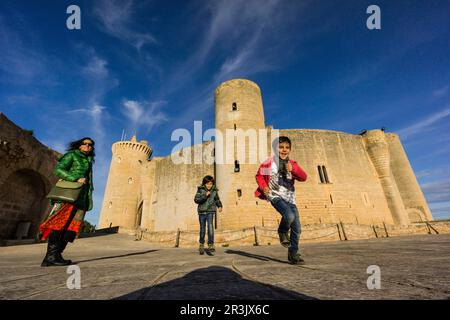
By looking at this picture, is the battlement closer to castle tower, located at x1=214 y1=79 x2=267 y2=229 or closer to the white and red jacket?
castle tower, located at x1=214 y1=79 x2=267 y2=229

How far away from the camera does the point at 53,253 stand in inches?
120

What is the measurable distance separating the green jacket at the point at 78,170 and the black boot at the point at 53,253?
55 centimetres

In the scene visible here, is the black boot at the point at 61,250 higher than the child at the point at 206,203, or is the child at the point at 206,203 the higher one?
the child at the point at 206,203

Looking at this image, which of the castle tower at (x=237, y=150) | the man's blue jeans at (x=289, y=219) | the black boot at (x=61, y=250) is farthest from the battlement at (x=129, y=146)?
the man's blue jeans at (x=289, y=219)

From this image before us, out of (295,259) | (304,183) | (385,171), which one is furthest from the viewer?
(385,171)

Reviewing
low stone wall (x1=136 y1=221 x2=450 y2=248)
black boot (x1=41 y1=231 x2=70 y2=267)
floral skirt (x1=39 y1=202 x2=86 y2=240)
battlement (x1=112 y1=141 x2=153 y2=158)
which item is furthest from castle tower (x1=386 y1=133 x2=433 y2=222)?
battlement (x1=112 y1=141 x2=153 y2=158)

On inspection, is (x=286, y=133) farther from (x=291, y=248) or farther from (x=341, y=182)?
(x=291, y=248)

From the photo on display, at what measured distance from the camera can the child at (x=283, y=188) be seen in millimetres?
2920

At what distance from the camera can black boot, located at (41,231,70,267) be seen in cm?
296

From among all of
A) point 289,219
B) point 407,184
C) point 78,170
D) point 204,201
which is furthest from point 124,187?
point 407,184

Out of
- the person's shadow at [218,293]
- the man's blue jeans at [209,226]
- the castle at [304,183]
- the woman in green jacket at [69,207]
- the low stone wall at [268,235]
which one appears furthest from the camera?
the castle at [304,183]

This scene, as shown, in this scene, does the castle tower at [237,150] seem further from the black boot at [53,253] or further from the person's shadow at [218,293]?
the person's shadow at [218,293]

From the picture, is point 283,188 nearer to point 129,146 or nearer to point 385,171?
point 385,171

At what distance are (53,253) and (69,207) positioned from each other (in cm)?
68
